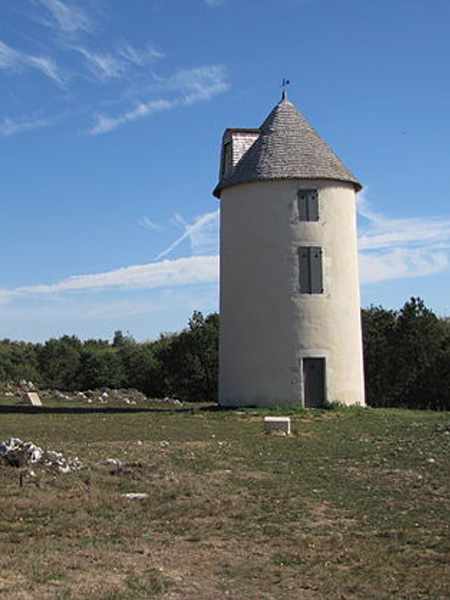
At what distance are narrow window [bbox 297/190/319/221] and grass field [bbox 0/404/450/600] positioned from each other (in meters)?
12.4

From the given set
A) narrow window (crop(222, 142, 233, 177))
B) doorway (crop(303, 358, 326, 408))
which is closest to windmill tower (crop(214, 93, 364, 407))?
doorway (crop(303, 358, 326, 408))

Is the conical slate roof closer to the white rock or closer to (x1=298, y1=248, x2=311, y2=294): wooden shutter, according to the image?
(x1=298, y1=248, x2=311, y2=294): wooden shutter

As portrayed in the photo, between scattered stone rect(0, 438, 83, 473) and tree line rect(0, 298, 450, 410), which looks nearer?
scattered stone rect(0, 438, 83, 473)

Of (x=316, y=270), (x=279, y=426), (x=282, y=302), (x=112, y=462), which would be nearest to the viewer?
(x=112, y=462)

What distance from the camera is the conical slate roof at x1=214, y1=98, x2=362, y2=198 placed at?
3002cm

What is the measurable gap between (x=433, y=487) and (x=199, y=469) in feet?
13.0

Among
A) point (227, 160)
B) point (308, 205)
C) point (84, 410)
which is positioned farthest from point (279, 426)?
point (227, 160)

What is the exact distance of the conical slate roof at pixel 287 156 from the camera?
30016 millimetres

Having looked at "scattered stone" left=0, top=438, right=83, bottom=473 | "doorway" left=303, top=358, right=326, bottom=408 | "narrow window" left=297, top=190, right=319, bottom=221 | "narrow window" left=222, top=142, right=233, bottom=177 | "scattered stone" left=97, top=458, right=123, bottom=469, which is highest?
"narrow window" left=222, top=142, right=233, bottom=177

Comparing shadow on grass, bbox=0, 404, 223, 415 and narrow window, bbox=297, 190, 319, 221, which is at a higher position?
narrow window, bbox=297, 190, 319, 221

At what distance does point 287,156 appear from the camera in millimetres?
30391

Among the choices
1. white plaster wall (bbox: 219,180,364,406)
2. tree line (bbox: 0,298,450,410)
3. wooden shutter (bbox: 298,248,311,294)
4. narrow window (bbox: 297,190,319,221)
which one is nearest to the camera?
white plaster wall (bbox: 219,180,364,406)

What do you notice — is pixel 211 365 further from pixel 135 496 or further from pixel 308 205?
pixel 135 496

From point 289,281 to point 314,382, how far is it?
3595mm
